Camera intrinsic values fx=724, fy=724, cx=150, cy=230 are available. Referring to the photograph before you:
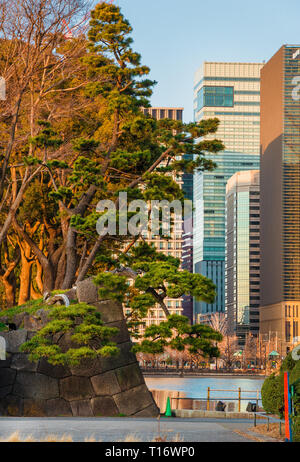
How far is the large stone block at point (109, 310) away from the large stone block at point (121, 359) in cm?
117

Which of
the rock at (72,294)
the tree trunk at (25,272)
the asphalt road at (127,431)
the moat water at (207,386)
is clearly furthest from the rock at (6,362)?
the moat water at (207,386)

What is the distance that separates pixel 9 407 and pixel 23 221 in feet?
49.8

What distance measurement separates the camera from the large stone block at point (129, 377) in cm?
3070

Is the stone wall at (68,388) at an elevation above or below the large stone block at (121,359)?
below

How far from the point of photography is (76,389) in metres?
30.4

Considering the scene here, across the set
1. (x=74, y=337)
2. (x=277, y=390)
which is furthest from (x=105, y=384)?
(x=277, y=390)

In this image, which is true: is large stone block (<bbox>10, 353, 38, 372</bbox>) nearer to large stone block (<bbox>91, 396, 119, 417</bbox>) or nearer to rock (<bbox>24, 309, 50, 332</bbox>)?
rock (<bbox>24, 309, 50, 332</bbox>)

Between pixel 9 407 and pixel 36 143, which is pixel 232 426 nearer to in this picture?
pixel 9 407

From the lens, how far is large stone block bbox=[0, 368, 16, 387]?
3077cm

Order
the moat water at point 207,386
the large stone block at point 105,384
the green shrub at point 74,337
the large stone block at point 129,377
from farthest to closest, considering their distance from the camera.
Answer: the moat water at point 207,386 < the large stone block at point 129,377 < the large stone block at point 105,384 < the green shrub at point 74,337

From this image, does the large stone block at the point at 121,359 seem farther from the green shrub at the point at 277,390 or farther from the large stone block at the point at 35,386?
the green shrub at the point at 277,390

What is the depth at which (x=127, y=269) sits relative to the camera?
106 feet

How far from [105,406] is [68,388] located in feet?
5.66
